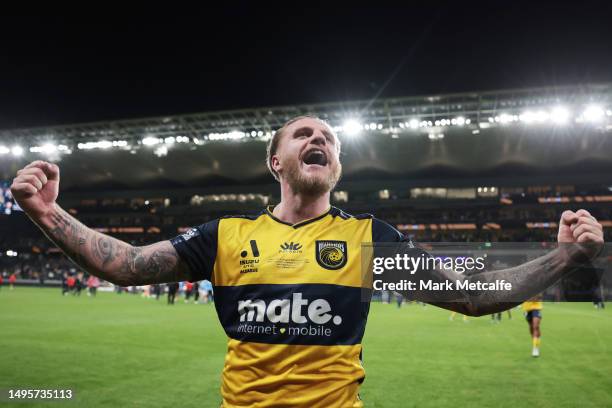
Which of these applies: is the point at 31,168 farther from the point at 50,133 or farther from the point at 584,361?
the point at 50,133

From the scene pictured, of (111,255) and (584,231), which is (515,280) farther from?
(111,255)

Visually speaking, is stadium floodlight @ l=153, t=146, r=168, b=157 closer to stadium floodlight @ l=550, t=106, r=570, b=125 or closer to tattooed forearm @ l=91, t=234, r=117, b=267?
stadium floodlight @ l=550, t=106, r=570, b=125

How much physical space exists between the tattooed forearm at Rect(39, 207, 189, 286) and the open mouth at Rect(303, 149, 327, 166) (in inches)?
33.6

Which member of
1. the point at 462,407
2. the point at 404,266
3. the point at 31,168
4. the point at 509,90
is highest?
the point at 509,90

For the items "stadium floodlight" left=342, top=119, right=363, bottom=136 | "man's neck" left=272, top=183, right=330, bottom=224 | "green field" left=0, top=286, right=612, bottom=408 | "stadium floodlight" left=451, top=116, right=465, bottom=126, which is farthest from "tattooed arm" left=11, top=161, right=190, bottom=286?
"stadium floodlight" left=451, top=116, right=465, bottom=126

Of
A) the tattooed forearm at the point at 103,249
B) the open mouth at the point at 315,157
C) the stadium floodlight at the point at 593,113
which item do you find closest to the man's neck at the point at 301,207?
the open mouth at the point at 315,157

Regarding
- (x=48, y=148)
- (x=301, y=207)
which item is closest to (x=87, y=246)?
(x=301, y=207)

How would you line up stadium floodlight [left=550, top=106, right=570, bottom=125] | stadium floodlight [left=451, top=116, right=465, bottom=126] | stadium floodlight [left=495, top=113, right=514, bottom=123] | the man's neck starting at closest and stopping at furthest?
1. the man's neck
2. stadium floodlight [left=550, top=106, right=570, bottom=125]
3. stadium floodlight [left=495, top=113, right=514, bottom=123]
4. stadium floodlight [left=451, top=116, right=465, bottom=126]

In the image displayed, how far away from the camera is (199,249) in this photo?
250 centimetres

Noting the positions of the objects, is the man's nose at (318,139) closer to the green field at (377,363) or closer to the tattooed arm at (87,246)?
the tattooed arm at (87,246)

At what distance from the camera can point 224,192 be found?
52.8 m

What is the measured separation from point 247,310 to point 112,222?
6143 centimetres

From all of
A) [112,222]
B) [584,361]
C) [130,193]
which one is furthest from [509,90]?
[112,222]

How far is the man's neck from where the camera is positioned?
2.54m
